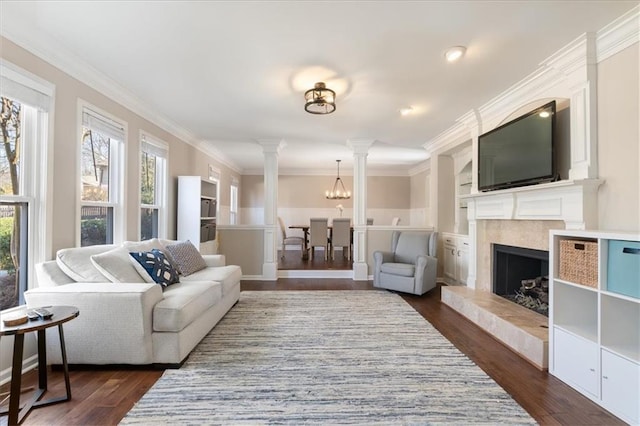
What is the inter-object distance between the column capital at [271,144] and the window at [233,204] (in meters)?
3.20

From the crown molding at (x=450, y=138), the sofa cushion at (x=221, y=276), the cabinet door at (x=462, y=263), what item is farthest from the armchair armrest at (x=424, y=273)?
the sofa cushion at (x=221, y=276)

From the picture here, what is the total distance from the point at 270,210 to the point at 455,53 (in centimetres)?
391

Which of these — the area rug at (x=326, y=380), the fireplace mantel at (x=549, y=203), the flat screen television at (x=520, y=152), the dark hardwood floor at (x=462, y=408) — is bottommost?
the dark hardwood floor at (x=462, y=408)

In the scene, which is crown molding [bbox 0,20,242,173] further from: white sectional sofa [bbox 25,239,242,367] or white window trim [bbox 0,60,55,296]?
white sectional sofa [bbox 25,239,242,367]

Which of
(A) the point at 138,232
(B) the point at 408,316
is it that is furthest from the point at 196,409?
(A) the point at 138,232

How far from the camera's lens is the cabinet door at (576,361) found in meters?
1.93

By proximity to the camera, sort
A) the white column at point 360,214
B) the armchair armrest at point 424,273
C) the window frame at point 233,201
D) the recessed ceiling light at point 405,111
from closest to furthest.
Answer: the recessed ceiling light at point 405,111
the armchair armrest at point 424,273
the white column at point 360,214
the window frame at point 233,201

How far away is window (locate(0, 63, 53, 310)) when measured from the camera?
2.23 m

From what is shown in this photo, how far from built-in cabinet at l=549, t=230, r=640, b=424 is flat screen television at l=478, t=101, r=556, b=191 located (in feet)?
2.56

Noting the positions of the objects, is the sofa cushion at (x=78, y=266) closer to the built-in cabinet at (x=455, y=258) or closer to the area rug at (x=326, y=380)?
the area rug at (x=326, y=380)

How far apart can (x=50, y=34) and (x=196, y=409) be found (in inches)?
110

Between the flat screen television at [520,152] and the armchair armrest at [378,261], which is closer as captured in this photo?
the flat screen television at [520,152]

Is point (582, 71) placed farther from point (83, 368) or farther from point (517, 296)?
point (83, 368)

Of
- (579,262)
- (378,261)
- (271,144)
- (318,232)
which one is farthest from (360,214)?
(579,262)
